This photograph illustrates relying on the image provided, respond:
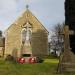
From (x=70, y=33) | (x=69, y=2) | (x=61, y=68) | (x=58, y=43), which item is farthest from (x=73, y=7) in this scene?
(x=58, y=43)

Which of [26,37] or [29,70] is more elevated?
[26,37]

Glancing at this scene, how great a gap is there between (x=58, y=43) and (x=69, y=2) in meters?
55.0

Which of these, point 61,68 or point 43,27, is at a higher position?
point 43,27

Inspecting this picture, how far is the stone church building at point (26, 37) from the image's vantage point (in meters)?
62.5

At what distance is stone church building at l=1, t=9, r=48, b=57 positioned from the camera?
2462 inches

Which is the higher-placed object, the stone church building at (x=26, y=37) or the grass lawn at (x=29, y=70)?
the stone church building at (x=26, y=37)

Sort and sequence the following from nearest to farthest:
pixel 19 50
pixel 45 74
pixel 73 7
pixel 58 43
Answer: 1. pixel 45 74
2. pixel 73 7
3. pixel 19 50
4. pixel 58 43

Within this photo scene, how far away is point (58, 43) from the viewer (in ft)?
250

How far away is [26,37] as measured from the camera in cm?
6319

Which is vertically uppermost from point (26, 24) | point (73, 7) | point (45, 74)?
point (26, 24)

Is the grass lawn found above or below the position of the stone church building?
below

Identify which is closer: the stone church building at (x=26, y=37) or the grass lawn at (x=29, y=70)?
the grass lawn at (x=29, y=70)

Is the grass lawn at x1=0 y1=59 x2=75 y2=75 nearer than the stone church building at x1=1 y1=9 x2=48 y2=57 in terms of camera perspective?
Yes

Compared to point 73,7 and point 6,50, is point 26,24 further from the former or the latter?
point 73,7
